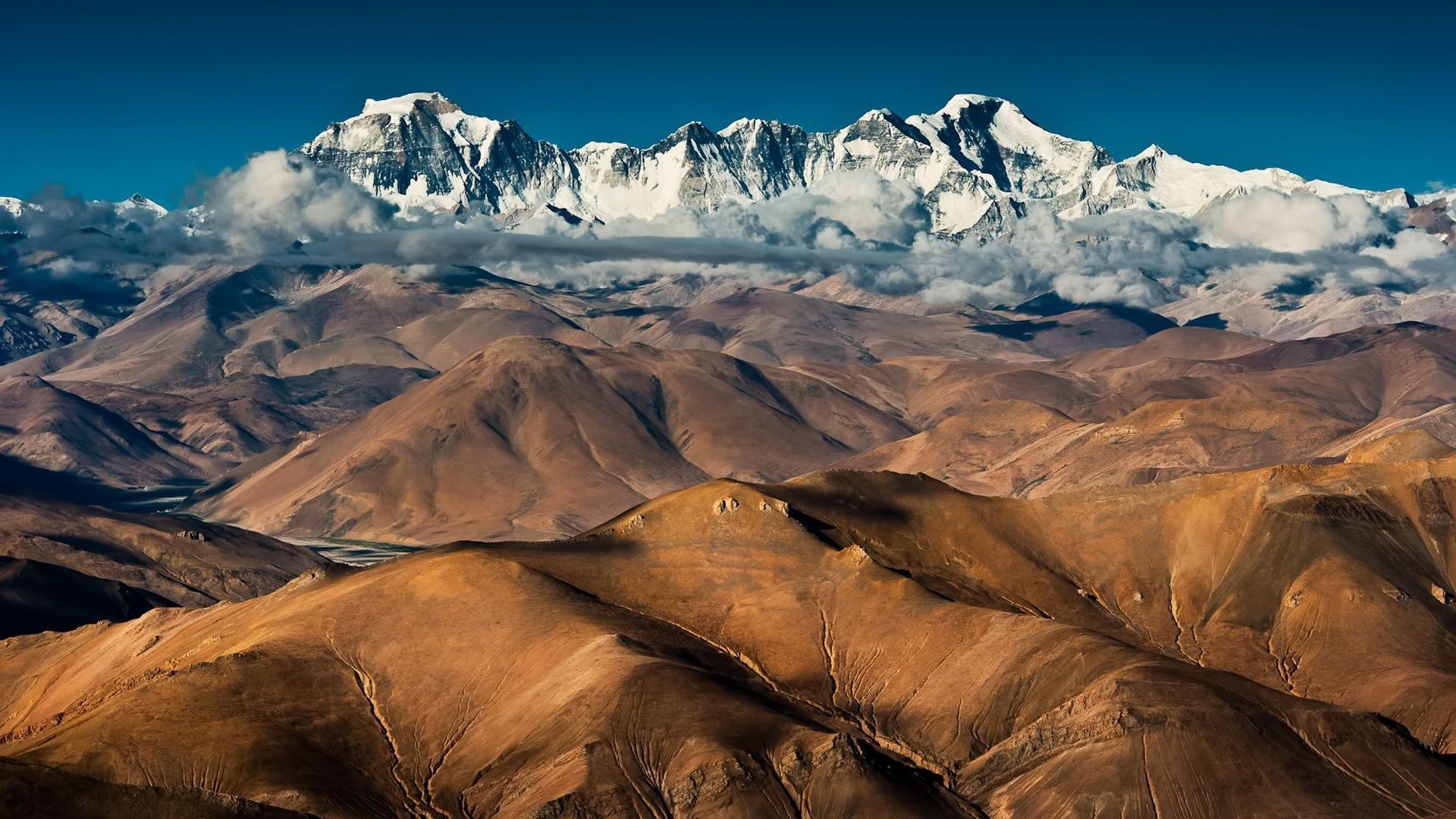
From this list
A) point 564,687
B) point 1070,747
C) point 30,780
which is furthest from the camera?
point 564,687

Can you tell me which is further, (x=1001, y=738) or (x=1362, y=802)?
(x=1001, y=738)

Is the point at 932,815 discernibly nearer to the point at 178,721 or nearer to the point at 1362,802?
the point at 1362,802

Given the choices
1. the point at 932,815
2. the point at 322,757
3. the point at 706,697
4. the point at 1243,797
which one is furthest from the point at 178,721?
the point at 1243,797

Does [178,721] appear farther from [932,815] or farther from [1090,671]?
[1090,671]

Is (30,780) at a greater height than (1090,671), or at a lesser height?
greater

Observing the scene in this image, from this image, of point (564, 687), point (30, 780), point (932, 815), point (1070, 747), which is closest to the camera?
point (30, 780)

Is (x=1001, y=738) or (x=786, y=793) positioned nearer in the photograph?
(x=786, y=793)

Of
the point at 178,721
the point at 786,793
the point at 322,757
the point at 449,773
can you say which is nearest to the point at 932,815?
the point at 786,793

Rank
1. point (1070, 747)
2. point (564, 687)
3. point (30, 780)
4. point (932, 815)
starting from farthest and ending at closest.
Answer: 1. point (564, 687)
2. point (1070, 747)
3. point (932, 815)
4. point (30, 780)

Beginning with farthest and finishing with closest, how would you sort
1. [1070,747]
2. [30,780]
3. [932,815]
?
[1070,747]
[932,815]
[30,780]
